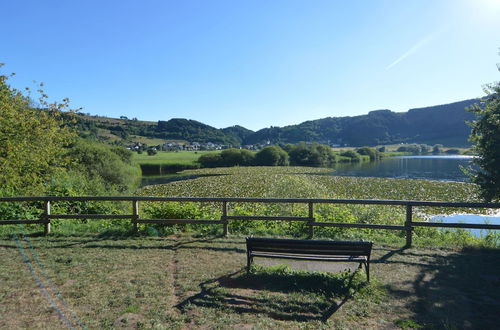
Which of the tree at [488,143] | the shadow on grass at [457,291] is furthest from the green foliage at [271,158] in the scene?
the shadow on grass at [457,291]

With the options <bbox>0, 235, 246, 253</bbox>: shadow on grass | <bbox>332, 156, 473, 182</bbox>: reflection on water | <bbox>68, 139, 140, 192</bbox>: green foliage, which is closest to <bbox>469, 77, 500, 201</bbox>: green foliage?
<bbox>0, 235, 246, 253</bbox>: shadow on grass

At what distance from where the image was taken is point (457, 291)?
15.9 feet

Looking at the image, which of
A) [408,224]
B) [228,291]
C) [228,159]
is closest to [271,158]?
[228,159]

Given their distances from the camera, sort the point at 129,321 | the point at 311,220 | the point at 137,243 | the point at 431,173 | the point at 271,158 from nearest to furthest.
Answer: the point at 129,321
the point at 137,243
the point at 311,220
the point at 431,173
the point at 271,158

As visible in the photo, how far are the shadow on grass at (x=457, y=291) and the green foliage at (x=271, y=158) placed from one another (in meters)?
81.1

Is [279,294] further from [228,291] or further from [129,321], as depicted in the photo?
[129,321]

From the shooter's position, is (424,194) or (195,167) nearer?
(424,194)

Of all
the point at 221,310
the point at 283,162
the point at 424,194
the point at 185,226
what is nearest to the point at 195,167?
the point at 283,162

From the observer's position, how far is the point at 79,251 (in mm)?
6812

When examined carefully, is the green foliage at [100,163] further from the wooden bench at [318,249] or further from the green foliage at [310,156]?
the green foliage at [310,156]

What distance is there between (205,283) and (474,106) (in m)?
9.67

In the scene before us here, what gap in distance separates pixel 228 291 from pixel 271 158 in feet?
275

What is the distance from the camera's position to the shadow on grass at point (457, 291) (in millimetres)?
3947

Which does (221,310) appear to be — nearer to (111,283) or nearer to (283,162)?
(111,283)
